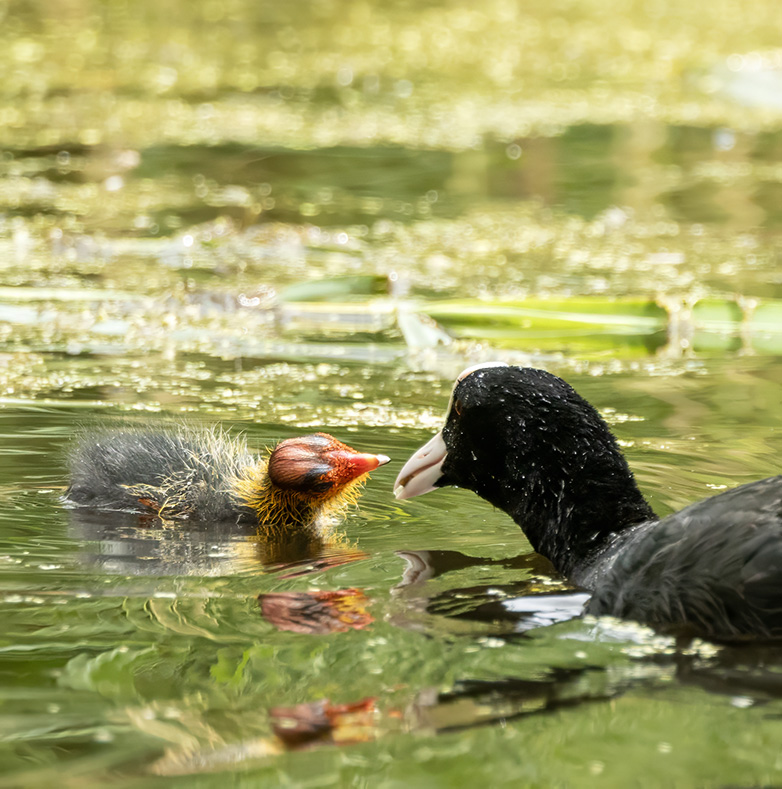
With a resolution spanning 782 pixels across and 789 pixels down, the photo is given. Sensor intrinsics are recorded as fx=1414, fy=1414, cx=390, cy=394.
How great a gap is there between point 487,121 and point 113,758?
29.5 feet

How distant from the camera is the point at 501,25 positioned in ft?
53.5

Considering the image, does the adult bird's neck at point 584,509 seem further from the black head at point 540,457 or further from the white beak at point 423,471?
the white beak at point 423,471

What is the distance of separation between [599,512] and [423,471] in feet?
1.81

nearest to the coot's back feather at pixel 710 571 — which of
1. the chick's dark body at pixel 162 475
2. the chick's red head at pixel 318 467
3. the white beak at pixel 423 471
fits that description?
the white beak at pixel 423 471

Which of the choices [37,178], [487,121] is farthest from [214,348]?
[487,121]

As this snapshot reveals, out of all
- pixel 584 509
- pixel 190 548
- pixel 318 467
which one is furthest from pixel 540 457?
pixel 190 548

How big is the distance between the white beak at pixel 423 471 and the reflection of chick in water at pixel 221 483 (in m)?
0.14

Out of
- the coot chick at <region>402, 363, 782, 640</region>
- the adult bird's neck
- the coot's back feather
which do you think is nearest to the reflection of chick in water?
the coot chick at <region>402, 363, 782, 640</region>

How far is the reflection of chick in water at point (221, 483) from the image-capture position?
400cm

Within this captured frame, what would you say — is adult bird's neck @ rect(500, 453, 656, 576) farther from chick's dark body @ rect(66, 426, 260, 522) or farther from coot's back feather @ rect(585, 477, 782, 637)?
chick's dark body @ rect(66, 426, 260, 522)

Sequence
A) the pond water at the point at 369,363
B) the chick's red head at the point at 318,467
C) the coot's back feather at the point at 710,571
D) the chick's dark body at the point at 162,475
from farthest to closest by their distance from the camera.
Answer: the chick's dark body at the point at 162,475 < the chick's red head at the point at 318,467 < the coot's back feather at the point at 710,571 < the pond water at the point at 369,363

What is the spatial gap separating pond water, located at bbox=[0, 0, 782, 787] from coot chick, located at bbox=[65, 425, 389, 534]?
0.08 meters

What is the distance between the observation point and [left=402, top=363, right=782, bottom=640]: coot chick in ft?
9.76

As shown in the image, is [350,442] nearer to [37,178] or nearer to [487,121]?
[37,178]
